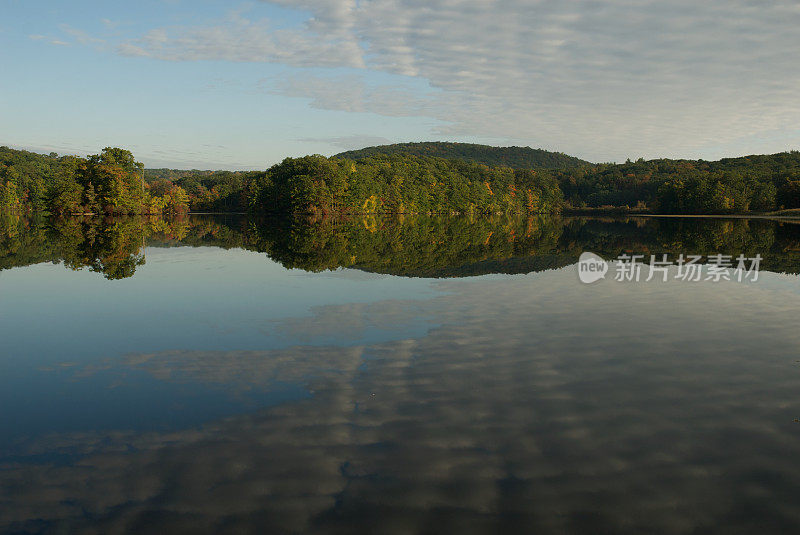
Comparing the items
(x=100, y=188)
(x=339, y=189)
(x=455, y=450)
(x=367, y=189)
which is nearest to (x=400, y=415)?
(x=455, y=450)

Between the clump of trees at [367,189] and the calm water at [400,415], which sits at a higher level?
the clump of trees at [367,189]

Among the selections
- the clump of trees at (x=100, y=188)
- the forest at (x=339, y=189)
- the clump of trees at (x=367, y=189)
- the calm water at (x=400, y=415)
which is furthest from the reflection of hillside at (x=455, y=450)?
the clump of trees at (x=367, y=189)

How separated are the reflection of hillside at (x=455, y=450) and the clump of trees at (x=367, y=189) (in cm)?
10978

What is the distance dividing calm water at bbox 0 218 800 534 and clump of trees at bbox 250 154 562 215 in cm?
10542

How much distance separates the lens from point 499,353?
11219mm

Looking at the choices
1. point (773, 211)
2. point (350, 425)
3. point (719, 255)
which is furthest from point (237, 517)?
point (773, 211)

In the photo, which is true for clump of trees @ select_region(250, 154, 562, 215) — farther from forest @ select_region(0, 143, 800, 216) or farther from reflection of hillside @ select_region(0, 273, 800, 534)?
reflection of hillside @ select_region(0, 273, 800, 534)

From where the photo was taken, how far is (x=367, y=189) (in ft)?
465

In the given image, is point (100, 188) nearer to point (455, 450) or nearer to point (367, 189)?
point (367, 189)

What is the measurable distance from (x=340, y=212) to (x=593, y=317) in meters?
112

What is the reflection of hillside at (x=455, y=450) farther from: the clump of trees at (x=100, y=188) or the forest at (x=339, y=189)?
the forest at (x=339, y=189)

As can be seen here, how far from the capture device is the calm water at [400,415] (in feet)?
18.1

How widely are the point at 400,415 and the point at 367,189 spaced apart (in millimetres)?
136091

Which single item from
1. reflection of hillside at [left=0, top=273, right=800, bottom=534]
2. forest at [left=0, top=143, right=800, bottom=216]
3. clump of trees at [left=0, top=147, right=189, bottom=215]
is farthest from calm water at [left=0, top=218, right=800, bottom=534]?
forest at [left=0, top=143, right=800, bottom=216]
